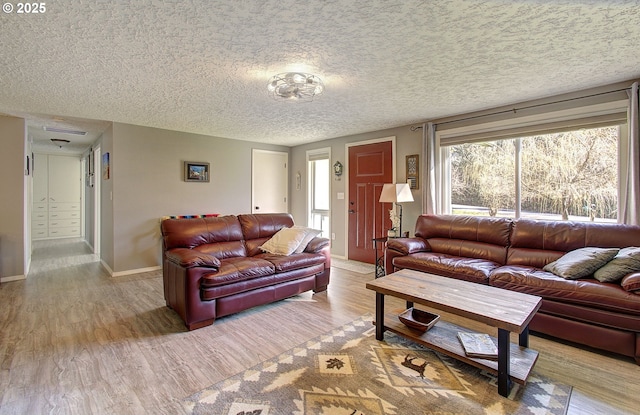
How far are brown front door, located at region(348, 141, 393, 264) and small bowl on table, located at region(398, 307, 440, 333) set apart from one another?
2473 millimetres

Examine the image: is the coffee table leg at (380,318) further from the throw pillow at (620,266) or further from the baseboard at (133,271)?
the baseboard at (133,271)

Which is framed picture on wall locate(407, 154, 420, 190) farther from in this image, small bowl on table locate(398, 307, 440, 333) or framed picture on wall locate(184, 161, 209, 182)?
framed picture on wall locate(184, 161, 209, 182)

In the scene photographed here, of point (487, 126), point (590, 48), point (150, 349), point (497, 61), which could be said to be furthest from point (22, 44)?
point (487, 126)

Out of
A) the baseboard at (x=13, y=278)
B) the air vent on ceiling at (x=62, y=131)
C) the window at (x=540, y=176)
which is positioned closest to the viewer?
the window at (x=540, y=176)

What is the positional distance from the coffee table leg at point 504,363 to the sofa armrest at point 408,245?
179 centimetres

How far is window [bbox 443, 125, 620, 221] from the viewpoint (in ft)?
10.1

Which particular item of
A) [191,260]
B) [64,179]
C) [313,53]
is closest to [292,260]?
[191,260]

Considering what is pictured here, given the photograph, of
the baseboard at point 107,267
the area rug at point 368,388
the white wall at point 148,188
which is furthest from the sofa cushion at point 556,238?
the baseboard at point 107,267

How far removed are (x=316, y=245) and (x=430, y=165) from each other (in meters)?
Result: 1.99

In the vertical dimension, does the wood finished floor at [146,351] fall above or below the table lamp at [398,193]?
below

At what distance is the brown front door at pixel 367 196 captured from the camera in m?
4.88

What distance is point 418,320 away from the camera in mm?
2369

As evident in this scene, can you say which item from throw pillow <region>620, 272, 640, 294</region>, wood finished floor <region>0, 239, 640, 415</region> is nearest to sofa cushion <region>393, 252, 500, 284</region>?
wood finished floor <region>0, 239, 640, 415</region>

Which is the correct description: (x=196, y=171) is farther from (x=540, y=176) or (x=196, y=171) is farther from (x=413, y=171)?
(x=540, y=176)
